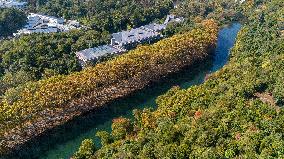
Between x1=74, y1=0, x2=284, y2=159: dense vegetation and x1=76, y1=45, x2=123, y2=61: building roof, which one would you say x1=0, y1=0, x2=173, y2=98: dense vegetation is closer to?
x1=76, y1=45, x2=123, y2=61: building roof

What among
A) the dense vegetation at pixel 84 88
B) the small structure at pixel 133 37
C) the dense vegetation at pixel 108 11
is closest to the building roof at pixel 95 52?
the small structure at pixel 133 37

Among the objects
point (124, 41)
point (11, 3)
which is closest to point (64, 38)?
point (124, 41)

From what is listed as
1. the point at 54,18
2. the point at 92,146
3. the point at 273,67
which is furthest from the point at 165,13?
the point at 92,146

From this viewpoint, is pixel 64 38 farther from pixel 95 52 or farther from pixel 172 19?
pixel 172 19

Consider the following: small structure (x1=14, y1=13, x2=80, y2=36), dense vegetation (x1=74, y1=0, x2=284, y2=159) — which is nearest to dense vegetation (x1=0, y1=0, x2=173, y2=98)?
small structure (x1=14, y1=13, x2=80, y2=36)

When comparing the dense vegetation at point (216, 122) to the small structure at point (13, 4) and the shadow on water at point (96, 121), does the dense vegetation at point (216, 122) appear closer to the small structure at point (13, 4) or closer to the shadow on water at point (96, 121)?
the shadow on water at point (96, 121)
